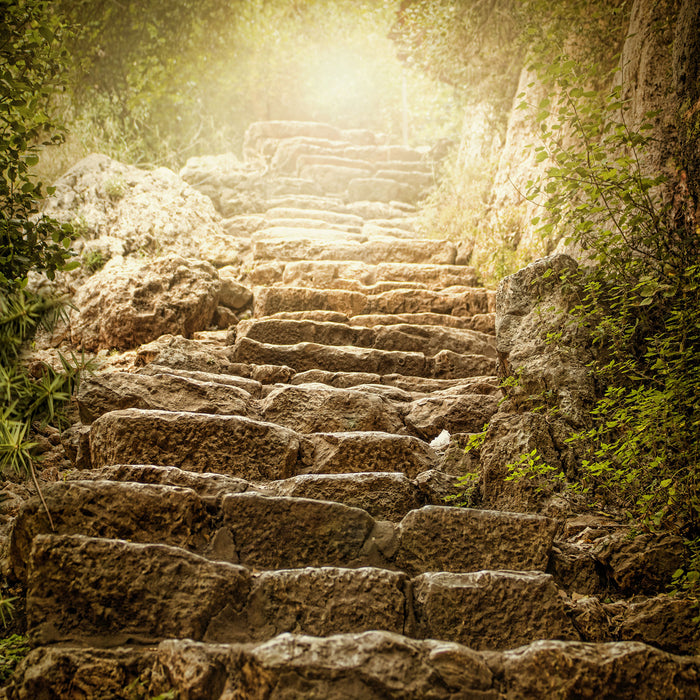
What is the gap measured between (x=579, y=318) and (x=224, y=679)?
2.67 meters

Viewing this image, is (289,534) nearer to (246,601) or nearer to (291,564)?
(291,564)

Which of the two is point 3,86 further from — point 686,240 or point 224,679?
point 686,240

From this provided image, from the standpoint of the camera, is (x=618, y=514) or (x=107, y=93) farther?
(x=107, y=93)

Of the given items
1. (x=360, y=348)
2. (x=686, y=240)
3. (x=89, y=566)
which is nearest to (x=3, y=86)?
(x=89, y=566)

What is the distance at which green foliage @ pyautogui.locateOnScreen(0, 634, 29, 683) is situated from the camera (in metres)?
1.87

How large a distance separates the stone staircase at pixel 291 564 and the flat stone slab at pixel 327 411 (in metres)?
0.01

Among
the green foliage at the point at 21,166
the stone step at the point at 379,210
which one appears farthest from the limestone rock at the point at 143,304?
the stone step at the point at 379,210

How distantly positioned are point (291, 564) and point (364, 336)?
3.16 m

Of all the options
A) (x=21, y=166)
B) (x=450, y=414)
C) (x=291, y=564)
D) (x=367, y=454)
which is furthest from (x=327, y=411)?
(x=21, y=166)

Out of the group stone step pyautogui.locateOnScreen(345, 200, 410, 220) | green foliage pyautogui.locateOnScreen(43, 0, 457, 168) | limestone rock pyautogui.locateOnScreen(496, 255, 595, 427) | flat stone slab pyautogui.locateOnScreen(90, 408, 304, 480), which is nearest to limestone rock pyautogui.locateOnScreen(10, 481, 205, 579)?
flat stone slab pyautogui.locateOnScreen(90, 408, 304, 480)

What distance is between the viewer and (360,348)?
488 cm

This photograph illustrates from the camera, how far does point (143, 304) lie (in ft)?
17.1

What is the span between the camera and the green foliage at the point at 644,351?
8.14 feet

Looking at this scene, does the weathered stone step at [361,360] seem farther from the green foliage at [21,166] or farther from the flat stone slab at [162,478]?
the flat stone slab at [162,478]
